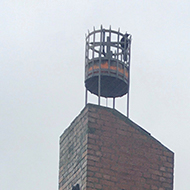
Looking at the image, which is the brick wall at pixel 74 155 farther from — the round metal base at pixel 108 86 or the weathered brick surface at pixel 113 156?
the round metal base at pixel 108 86

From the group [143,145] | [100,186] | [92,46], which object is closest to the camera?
[100,186]

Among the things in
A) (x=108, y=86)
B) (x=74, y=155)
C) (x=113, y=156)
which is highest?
(x=108, y=86)

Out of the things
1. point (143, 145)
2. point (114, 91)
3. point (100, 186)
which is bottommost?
point (100, 186)

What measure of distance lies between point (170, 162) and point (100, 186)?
6.41 ft

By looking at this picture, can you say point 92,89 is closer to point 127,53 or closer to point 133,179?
point 127,53

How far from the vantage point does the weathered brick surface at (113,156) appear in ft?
51.8

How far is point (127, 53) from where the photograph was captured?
17.7 m

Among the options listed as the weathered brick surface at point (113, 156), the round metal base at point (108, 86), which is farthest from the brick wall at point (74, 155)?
the round metal base at point (108, 86)

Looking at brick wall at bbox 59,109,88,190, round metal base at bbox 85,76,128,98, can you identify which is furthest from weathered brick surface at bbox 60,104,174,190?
round metal base at bbox 85,76,128,98

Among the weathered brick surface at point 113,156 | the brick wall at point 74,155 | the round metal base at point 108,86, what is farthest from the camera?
the round metal base at point 108,86

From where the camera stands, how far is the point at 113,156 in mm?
16094

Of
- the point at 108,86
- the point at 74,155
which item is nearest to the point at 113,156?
the point at 74,155

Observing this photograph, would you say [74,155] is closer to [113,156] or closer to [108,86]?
[113,156]

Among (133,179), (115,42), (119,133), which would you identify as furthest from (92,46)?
(133,179)
